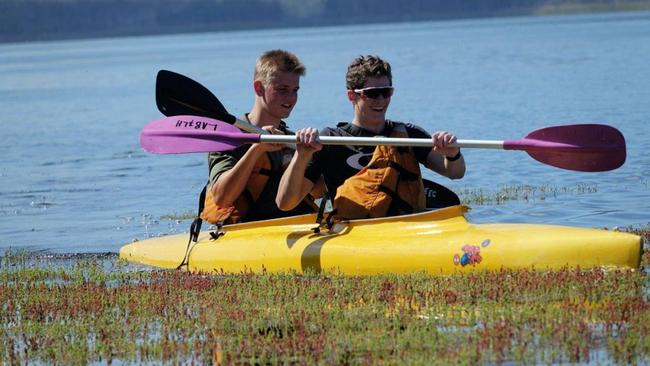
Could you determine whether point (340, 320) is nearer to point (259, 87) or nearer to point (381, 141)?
point (381, 141)

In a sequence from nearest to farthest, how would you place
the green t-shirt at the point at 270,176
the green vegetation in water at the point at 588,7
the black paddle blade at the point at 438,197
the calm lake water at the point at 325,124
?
the black paddle blade at the point at 438,197 < the green t-shirt at the point at 270,176 < the calm lake water at the point at 325,124 < the green vegetation in water at the point at 588,7

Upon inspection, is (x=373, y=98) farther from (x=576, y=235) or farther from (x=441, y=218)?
(x=576, y=235)

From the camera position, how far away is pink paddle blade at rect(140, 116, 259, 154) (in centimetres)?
1038

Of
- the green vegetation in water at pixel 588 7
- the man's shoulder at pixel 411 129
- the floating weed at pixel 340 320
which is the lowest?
the floating weed at pixel 340 320

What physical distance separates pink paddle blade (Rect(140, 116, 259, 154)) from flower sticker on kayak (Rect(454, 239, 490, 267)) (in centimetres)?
181

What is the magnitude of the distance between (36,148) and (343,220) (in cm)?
1882

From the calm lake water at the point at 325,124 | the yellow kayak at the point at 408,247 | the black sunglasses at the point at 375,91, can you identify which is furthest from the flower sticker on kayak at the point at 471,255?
the calm lake water at the point at 325,124

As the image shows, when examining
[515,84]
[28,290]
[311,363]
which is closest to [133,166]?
[28,290]

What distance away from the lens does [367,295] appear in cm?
888

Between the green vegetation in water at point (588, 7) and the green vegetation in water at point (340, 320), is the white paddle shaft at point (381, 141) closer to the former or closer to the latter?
the green vegetation in water at point (340, 320)

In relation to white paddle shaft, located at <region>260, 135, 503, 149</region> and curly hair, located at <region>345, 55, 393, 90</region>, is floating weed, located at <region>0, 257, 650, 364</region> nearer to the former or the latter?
white paddle shaft, located at <region>260, 135, 503, 149</region>

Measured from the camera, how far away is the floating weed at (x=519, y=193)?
15.4 metres

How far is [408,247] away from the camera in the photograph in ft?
31.8

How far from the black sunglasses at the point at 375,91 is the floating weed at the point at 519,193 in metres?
5.69
